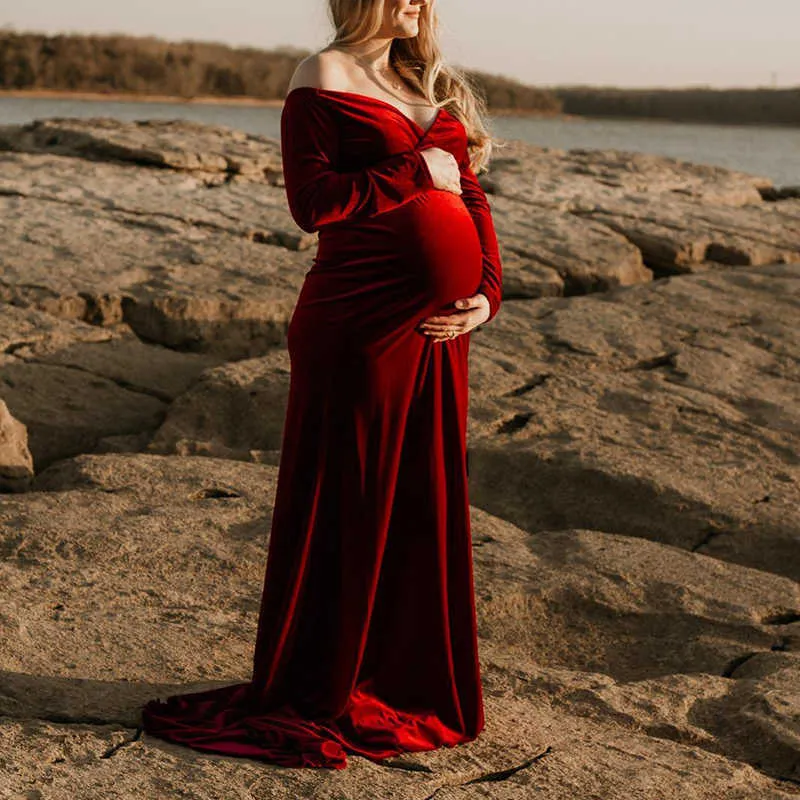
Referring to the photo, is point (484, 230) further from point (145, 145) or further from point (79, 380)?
point (145, 145)

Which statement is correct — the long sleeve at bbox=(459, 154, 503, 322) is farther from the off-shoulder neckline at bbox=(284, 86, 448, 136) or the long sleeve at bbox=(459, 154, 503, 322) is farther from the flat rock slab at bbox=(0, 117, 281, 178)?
the flat rock slab at bbox=(0, 117, 281, 178)

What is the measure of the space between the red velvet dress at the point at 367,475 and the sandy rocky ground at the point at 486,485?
0.13 meters

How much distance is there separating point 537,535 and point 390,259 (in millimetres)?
1687

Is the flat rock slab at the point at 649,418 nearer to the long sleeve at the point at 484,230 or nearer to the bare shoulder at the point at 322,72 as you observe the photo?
the long sleeve at the point at 484,230

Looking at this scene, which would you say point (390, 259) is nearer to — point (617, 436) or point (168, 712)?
point (168, 712)

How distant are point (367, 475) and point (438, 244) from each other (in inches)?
18.0

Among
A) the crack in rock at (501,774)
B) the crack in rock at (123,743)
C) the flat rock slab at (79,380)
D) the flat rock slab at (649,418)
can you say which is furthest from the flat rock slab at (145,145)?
the crack in rock at (501,774)

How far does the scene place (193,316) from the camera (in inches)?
219

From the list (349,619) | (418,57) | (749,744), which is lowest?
(749,744)

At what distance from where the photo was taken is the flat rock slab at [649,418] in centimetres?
416

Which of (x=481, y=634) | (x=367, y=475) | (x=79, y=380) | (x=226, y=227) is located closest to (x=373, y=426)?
(x=367, y=475)

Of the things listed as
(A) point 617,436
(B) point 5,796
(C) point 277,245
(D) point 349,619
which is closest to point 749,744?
(D) point 349,619

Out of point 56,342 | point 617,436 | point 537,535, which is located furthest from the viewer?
point 56,342

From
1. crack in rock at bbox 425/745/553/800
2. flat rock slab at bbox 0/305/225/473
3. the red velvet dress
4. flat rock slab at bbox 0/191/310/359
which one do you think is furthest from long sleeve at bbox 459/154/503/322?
flat rock slab at bbox 0/191/310/359
